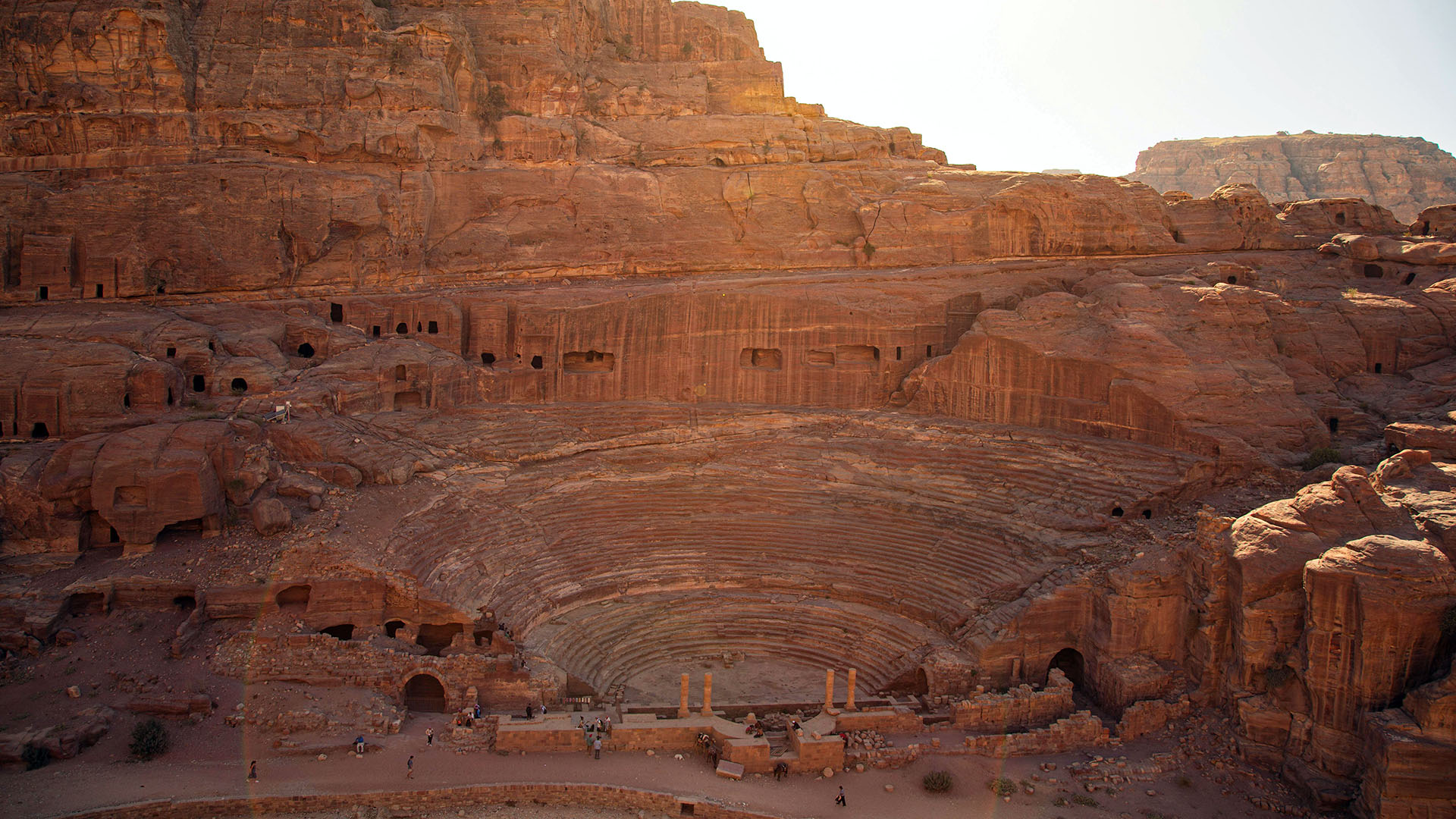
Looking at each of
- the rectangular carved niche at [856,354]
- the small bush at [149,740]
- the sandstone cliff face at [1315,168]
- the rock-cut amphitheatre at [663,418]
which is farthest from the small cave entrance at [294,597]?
the sandstone cliff face at [1315,168]

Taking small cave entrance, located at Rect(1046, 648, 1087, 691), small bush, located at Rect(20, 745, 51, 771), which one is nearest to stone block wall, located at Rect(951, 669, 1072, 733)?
small cave entrance, located at Rect(1046, 648, 1087, 691)

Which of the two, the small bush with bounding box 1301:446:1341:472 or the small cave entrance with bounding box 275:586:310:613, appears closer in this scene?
the small cave entrance with bounding box 275:586:310:613

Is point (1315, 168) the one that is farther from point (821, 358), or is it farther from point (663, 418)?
point (663, 418)

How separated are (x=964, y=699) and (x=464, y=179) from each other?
23.6 metres

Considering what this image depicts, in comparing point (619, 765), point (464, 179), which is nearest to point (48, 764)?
point (619, 765)

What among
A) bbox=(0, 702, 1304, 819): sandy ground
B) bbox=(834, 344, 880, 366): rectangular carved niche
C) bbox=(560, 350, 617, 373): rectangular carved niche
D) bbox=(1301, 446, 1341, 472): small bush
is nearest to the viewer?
bbox=(0, 702, 1304, 819): sandy ground

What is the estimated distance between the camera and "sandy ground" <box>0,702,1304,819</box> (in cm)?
1602

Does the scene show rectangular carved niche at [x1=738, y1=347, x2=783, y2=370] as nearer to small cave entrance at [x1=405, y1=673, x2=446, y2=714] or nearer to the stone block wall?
the stone block wall

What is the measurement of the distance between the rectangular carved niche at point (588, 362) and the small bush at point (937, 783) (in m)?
15.7

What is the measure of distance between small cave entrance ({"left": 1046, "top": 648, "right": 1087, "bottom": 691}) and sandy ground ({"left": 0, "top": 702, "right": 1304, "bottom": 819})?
11.7ft

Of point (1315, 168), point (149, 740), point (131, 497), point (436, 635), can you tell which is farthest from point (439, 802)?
point (1315, 168)

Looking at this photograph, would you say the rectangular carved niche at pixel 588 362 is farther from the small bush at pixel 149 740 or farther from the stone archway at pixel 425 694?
the small bush at pixel 149 740

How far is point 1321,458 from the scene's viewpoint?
852 inches

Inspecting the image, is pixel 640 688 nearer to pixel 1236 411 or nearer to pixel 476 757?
pixel 476 757
